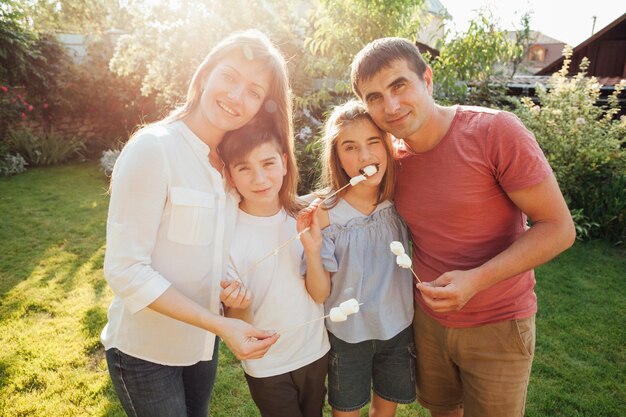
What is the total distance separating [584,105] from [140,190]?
7.54 meters

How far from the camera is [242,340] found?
1630mm

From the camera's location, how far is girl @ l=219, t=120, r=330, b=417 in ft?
6.78

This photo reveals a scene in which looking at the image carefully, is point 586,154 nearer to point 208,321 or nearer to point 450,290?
point 450,290

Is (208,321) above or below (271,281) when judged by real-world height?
above

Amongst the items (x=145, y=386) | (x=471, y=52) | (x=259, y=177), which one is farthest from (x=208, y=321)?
(x=471, y=52)

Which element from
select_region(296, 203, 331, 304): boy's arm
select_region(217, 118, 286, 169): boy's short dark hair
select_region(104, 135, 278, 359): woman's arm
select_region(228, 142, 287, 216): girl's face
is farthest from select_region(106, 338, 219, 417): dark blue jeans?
select_region(217, 118, 286, 169): boy's short dark hair

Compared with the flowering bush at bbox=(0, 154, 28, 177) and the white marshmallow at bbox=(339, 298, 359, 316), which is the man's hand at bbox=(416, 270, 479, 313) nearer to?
the white marshmallow at bbox=(339, 298, 359, 316)

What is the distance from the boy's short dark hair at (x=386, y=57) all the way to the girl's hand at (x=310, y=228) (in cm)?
74

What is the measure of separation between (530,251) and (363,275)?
80 cm

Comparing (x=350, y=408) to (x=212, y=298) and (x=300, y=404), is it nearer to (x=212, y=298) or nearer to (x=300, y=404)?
(x=300, y=404)

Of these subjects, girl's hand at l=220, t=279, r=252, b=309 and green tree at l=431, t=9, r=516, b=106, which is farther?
green tree at l=431, t=9, r=516, b=106

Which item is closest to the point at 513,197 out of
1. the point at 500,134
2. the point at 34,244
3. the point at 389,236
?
the point at 500,134

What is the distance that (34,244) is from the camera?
6.34m

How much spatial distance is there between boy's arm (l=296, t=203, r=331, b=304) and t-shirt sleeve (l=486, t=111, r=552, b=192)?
87cm
